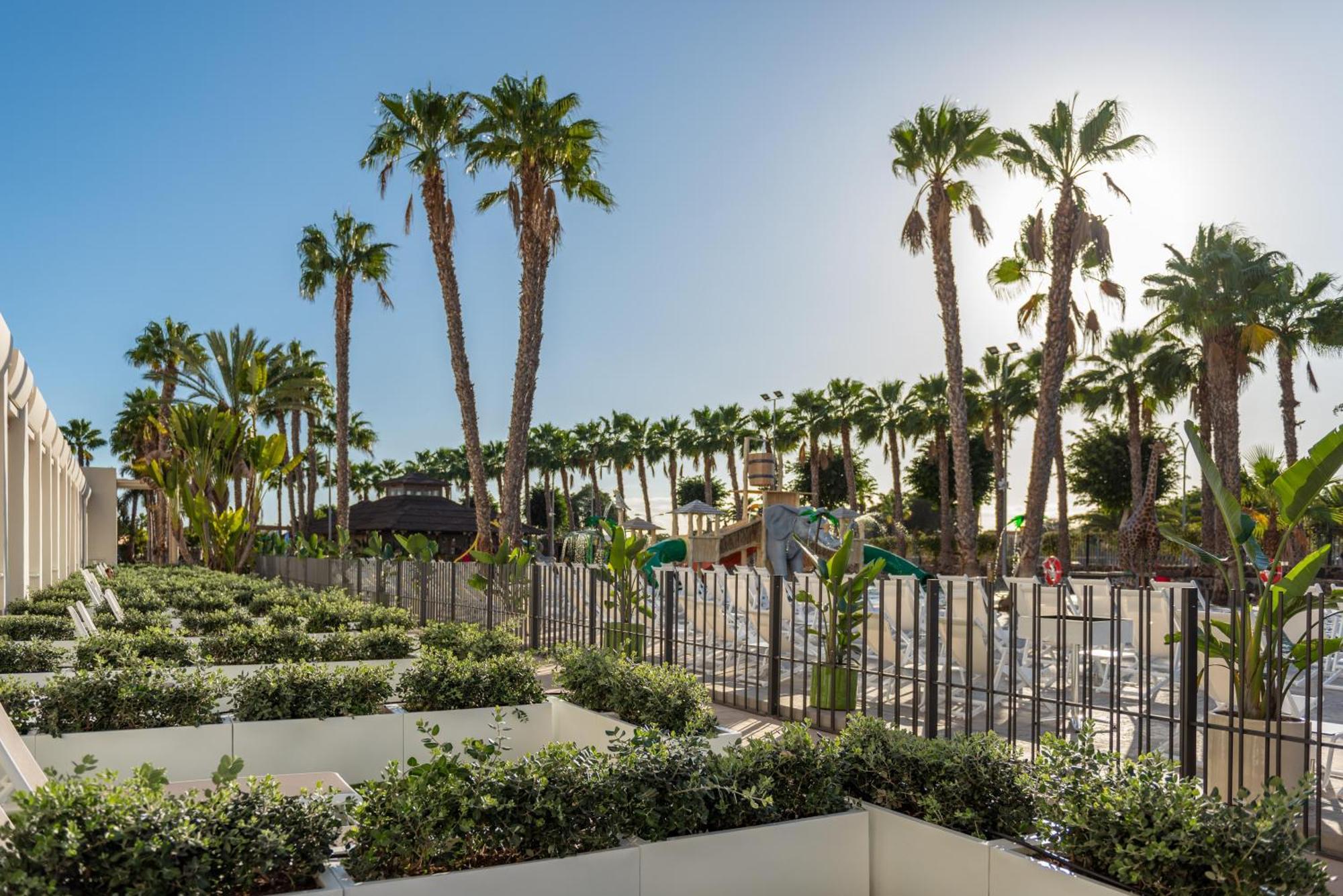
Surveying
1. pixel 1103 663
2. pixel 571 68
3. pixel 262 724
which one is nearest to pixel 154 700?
pixel 262 724

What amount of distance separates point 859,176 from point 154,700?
1359 centimetres

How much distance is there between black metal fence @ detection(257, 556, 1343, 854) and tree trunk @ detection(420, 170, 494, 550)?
7.93 metres

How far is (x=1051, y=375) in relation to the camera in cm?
2283

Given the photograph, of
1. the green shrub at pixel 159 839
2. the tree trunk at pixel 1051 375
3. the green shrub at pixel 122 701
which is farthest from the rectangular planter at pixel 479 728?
the tree trunk at pixel 1051 375

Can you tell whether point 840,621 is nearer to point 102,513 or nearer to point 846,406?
point 102,513

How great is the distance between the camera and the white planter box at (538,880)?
3.74 m

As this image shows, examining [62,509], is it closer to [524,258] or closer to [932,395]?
[524,258]

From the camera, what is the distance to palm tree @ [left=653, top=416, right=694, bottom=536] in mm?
69750

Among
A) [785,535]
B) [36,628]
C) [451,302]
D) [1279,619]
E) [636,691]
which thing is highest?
[451,302]

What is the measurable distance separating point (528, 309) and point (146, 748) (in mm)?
16816

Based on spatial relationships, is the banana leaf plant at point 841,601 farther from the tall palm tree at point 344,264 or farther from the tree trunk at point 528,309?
the tall palm tree at point 344,264

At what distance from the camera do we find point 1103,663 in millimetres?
9977

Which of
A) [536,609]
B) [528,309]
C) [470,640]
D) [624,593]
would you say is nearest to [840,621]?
[470,640]

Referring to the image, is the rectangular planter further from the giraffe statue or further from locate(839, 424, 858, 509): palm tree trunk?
locate(839, 424, 858, 509): palm tree trunk
